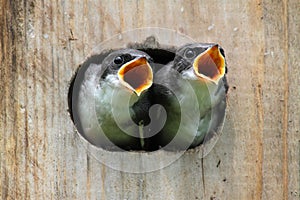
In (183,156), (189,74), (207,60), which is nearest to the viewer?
(207,60)

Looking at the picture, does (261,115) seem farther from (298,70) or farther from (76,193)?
(76,193)

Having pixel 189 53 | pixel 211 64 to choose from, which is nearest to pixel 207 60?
pixel 211 64

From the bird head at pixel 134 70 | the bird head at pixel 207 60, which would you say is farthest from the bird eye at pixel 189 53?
the bird head at pixel 134 70

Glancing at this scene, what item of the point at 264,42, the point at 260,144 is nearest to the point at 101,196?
the point at 260,144

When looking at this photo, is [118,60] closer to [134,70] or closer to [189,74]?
Answer: [134,70]

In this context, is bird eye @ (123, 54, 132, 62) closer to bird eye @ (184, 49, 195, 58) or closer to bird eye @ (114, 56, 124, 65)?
bird eye @ (114, 56, 124, 65)

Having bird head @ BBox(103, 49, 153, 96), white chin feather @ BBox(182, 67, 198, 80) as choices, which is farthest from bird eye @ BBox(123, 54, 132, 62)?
white chin feather @ BBox(182, 67, 198, 80)
